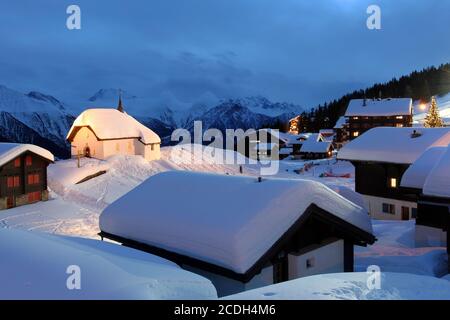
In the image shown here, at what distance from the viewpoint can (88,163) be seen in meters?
38.9

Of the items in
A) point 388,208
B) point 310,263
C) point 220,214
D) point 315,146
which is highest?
point 315,146

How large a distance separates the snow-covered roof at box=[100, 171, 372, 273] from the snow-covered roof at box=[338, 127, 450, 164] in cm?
1692

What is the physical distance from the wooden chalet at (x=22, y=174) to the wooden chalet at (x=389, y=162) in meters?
22.3

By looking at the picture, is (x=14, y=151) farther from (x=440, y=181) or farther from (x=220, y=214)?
(x=440, y=181)

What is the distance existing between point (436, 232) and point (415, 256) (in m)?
3.89

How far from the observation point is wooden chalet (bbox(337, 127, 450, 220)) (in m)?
27.1

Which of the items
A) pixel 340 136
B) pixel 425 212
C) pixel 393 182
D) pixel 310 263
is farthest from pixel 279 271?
pixel 340 136

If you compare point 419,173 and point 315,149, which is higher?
point 419,173

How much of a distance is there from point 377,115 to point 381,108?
158 cm

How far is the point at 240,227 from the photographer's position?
30.1ft

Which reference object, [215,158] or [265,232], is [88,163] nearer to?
[215,158]
